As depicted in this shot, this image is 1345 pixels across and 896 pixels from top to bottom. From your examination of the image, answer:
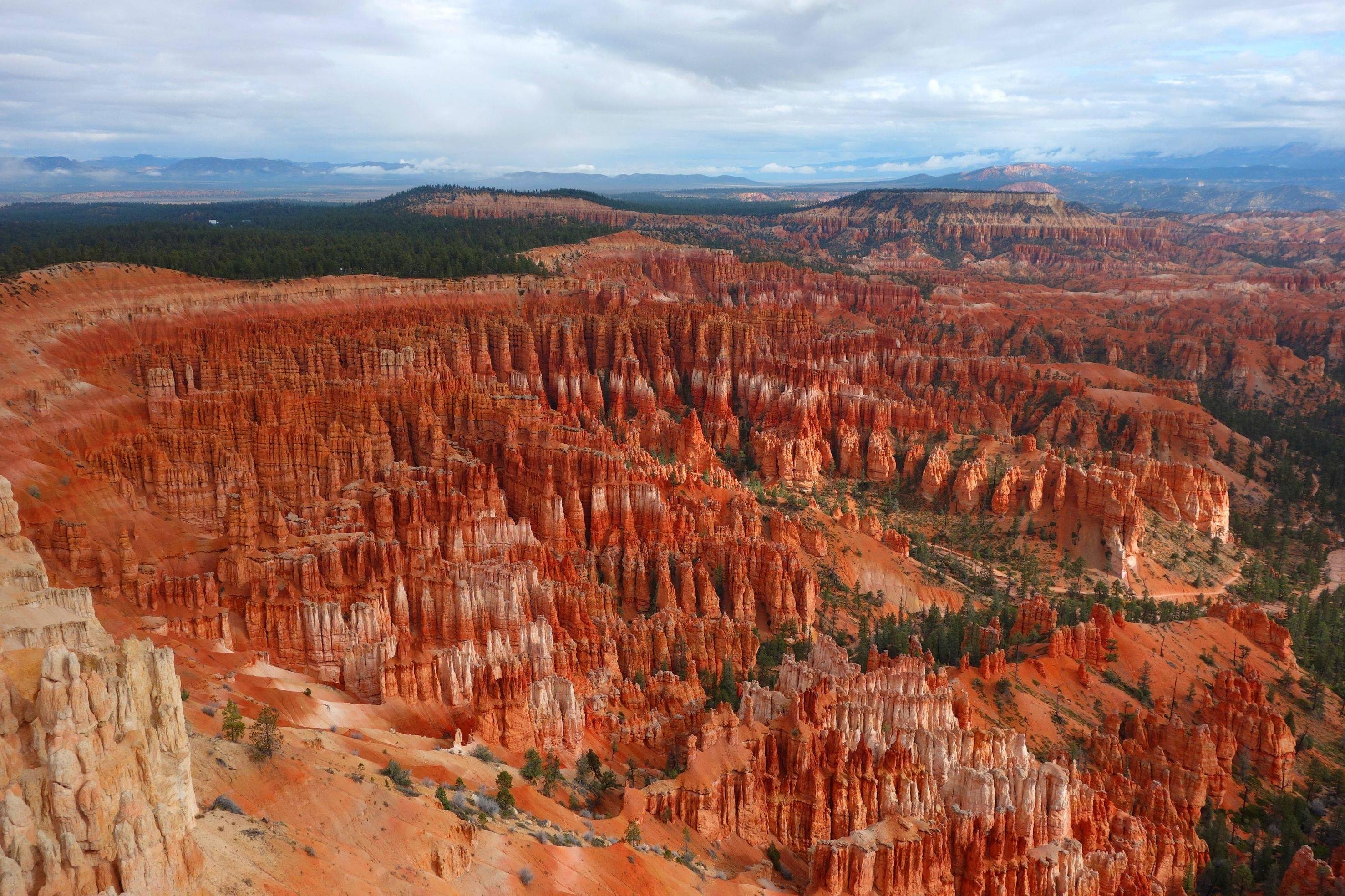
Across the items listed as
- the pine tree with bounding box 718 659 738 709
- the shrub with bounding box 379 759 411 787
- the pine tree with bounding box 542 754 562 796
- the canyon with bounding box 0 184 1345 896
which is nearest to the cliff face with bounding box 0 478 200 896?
the canyon with bounding box 0 184 1345 896

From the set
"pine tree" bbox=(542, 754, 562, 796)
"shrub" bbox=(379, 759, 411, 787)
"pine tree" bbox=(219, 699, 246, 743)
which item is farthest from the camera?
"pine tree" bbox=(542, 754, 562, 796)

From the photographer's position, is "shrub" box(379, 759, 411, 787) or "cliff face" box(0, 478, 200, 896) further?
"shrub" box(379, 759, 411, 787)

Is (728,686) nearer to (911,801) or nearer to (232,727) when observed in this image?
(911,801)

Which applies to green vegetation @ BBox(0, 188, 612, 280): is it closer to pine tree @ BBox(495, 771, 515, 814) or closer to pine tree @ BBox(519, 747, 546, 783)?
pine tree @ BBox(519, 747, 546, 783)

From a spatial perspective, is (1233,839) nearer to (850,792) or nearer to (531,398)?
(850,792)

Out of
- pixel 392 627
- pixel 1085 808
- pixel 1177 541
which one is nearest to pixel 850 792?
pixel 1085 808

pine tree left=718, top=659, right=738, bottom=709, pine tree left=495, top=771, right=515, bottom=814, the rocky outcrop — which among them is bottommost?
the rocky outcrop

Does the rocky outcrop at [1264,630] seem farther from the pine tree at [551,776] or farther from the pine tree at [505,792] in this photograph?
the pine tree at [505,792]
